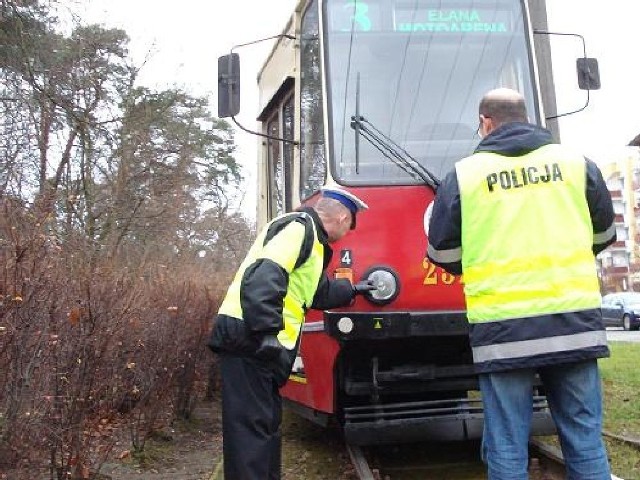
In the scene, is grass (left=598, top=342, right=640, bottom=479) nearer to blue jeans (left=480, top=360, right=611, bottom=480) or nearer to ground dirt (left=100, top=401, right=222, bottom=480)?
blue jeans (left=480, top=360, right=611, bottom=480)

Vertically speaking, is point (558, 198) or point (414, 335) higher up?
point (558, 198)

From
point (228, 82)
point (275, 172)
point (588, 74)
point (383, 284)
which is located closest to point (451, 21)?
point (588, 74)

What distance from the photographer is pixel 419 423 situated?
17.3 ft

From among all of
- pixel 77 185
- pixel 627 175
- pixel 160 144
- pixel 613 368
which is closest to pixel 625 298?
pixel 160 144

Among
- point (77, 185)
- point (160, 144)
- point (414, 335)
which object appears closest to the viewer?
point (414, 335)

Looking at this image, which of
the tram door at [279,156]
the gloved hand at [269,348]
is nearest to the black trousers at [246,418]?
Answer: the gloved hand at [269,348]

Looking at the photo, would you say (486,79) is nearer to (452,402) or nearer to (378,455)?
(452,402)

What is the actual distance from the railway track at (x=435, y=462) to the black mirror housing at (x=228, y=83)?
2798mm

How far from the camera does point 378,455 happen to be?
21.1 ft

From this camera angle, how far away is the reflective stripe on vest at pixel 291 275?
12.6ft

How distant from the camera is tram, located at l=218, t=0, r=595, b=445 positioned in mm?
5121

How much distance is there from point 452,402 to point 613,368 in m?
6.67

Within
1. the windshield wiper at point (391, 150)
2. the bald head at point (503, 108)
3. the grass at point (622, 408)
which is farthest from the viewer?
the grass at point (622, 408)

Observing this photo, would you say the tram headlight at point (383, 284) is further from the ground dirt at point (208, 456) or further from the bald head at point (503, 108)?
the bald head at point (503, 108)
